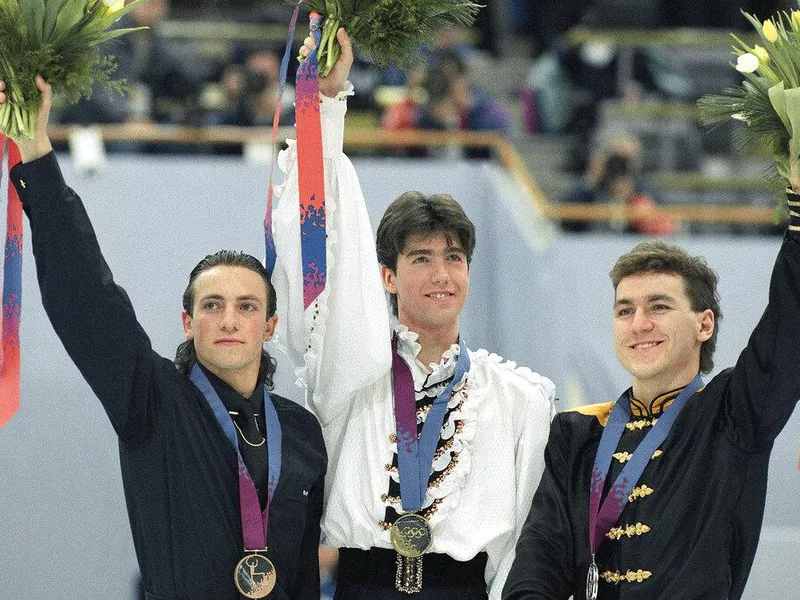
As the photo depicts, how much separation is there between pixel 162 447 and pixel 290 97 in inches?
195

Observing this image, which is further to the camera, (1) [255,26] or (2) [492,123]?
(1) [255,26]

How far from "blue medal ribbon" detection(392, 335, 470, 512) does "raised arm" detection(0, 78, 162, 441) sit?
2.23 ft

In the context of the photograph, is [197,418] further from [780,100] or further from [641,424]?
[780,100]

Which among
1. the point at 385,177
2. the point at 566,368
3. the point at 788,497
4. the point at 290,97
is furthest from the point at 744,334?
the point at 290,97

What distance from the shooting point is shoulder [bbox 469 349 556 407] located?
360cm

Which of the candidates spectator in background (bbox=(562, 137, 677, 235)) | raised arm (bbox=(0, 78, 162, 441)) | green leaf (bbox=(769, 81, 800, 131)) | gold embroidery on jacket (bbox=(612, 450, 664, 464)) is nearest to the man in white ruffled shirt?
gold embroidery on jacket (bbox=(612, 450, 664, 464))

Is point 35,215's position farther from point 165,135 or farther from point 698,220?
point 698,220

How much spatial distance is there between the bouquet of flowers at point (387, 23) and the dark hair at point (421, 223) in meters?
0.38

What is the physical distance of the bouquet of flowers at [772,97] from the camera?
302cm

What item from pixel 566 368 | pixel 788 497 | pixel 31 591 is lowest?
pixel 31 591

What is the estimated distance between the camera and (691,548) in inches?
123

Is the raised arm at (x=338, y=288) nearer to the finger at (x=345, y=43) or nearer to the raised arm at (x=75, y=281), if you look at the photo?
the finger at (x=345, y=43)

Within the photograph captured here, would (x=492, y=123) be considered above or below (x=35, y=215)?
above

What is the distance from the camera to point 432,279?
3531mm
